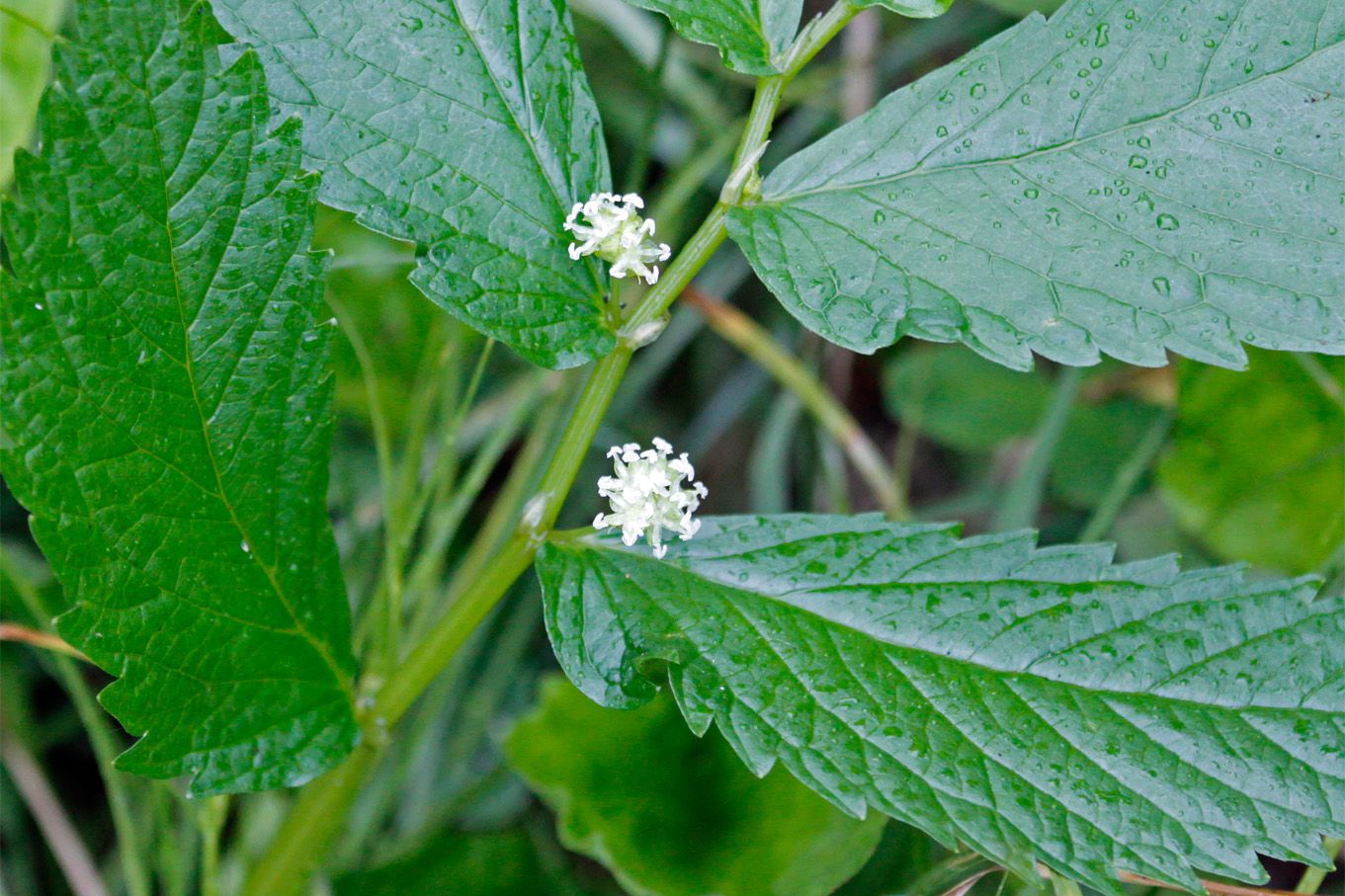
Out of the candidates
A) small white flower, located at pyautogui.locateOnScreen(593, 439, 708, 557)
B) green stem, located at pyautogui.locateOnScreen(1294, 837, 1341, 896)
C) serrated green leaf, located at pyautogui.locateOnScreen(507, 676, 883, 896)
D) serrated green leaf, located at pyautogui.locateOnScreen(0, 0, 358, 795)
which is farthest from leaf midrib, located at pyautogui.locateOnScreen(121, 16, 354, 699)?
green stem, located at pyautogui.locateOnScreen(1294, 837, 1341, 896)

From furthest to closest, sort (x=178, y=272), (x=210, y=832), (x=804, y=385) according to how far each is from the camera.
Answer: (x=804, y=385)
(x=210, y=832)
(x=178, y=272)

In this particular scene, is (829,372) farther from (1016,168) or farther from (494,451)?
(1016,168)

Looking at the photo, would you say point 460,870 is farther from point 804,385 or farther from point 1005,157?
point 1005,157

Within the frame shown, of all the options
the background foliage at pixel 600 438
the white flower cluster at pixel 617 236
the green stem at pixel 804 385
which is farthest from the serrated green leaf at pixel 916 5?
the green stem at pixel 804 385

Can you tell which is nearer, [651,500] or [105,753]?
[651,500]

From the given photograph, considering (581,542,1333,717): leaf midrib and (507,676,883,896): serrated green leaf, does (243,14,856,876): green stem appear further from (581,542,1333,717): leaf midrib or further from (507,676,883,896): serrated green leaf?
(507,676,883,896): serrated green leaf

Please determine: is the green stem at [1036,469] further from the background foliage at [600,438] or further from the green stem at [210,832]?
the green stem at [210,832]

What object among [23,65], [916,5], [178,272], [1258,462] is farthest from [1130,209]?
[23,65]
